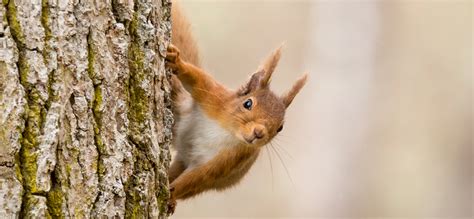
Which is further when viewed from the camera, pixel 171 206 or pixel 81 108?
pixel 171 206

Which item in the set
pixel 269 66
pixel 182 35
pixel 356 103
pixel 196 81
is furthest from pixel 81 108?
pixel 356 103

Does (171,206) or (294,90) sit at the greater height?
(294,90)

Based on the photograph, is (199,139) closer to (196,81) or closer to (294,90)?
(196,81)

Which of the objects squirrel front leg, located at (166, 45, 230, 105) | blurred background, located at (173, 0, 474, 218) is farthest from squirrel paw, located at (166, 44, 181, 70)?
blurred background, located at (173, 0, 474, 218)

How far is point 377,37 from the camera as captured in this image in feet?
25.8

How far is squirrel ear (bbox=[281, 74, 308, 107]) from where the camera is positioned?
3395 mm

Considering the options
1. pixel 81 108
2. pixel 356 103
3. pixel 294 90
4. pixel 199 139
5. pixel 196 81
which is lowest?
pixel 81 108

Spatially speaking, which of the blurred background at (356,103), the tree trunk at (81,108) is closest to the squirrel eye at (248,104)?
the tree trunk at (81,108)

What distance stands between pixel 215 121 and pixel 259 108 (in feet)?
0.57

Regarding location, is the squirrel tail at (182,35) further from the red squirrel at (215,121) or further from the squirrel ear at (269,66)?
the squirrel ear at (269,66)

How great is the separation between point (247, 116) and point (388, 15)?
199 inches

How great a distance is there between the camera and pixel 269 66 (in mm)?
3285

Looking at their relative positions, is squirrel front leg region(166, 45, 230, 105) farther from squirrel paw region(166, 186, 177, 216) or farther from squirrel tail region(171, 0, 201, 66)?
squirrel paw region(166, 186, 177, 216)

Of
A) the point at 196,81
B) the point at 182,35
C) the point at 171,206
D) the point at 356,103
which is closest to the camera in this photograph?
the point at 171,206
